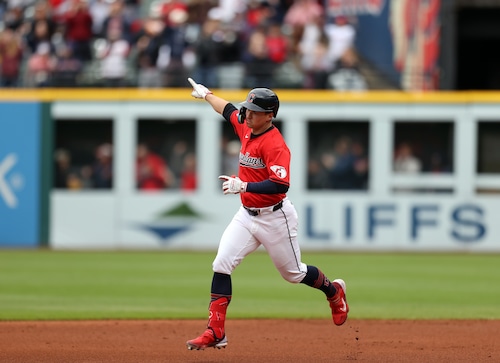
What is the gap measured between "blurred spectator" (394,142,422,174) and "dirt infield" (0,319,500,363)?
27.6ft

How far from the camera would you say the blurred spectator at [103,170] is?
18.6 metres

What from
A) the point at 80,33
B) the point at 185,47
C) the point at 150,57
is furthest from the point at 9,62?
the point at 185,47

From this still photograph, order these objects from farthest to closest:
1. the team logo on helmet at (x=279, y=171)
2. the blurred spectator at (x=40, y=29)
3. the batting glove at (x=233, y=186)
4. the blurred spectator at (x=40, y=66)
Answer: the blurred spectator at (x=40, y=29) → the blurred spectator at (x=40, y=66) → the team logo on helmet at (x=279, y=171) → the batting glove at (x=233, y=186)

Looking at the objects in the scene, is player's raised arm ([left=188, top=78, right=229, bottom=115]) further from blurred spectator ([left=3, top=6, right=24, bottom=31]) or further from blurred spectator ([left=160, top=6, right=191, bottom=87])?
blurred spectator ([left=3, top=6, right=24, bottom=31])

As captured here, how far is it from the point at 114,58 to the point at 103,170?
2.10 metres

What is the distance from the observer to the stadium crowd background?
18.6 m

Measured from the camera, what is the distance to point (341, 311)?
8.30m

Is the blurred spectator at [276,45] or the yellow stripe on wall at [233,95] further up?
the blurred spectator at [276,45]

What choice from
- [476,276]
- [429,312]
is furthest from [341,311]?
[476,276]

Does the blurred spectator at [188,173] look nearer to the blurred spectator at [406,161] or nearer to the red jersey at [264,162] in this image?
the blurred spectator at [406,161]

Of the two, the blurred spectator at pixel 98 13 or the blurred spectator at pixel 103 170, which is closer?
the blurred spectator at pixel 103 170

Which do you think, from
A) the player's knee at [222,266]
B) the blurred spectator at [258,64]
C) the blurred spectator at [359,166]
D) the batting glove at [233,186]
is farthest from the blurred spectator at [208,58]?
the batting glove at [233,186]

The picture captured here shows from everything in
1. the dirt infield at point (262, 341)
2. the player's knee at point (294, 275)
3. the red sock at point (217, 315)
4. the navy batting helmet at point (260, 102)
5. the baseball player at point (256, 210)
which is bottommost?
the dirt infield at point (262, 341)

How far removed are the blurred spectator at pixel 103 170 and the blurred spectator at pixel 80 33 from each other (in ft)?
6.24
